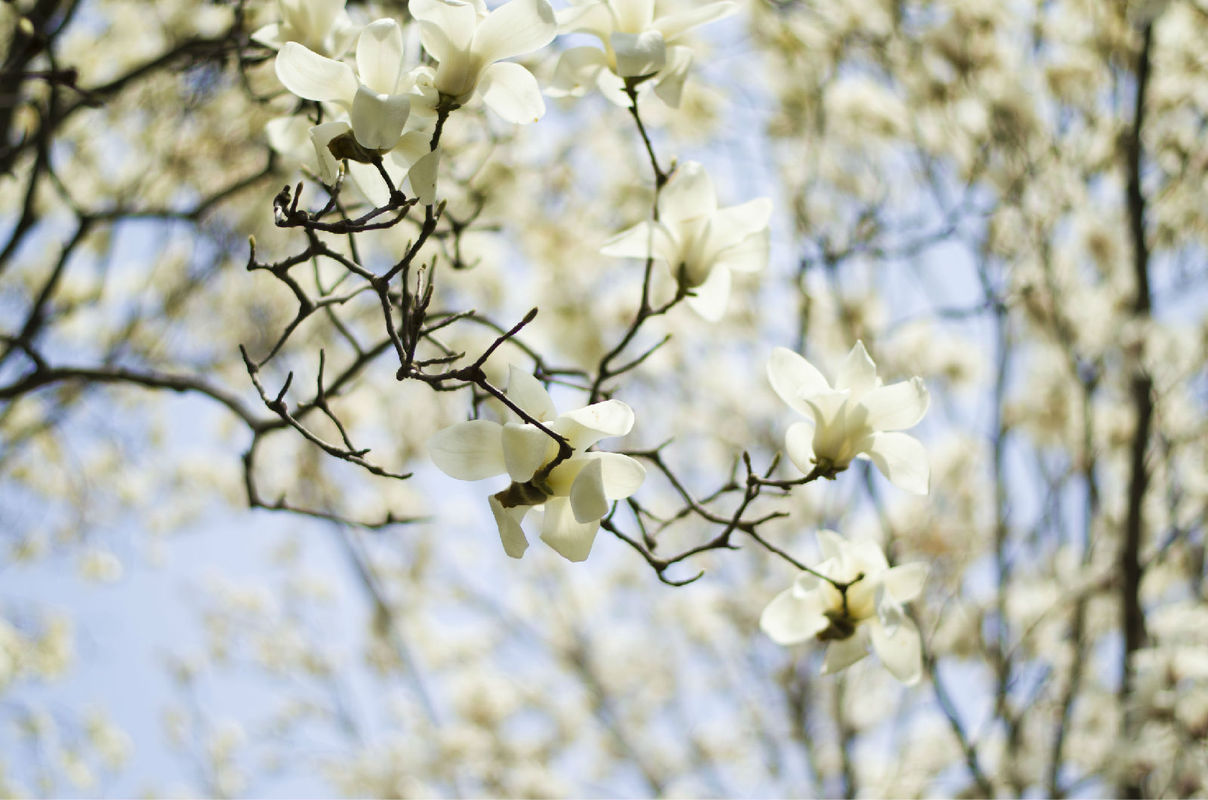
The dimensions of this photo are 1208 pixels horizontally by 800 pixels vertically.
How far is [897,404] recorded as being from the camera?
3.02 feet

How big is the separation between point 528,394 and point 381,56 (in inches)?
13.7

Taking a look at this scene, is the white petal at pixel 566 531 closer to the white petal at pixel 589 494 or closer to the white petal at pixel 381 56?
the white petal at pixel 589 494

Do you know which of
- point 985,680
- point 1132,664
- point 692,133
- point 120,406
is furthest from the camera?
point 120,406

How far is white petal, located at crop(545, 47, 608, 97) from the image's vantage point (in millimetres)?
1014

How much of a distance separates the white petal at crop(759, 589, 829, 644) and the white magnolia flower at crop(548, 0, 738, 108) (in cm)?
62

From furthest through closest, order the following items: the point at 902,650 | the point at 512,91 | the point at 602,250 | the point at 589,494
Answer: the point at 602,250 < the point at 902,650 < the point at 512,91 < the point at 589,494

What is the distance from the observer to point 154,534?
18.5ft

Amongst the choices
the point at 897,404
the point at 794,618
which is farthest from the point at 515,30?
the point at 794,618

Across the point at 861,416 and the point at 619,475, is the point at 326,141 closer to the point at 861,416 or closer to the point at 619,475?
the point at 619,475

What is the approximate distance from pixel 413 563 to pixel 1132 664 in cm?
433

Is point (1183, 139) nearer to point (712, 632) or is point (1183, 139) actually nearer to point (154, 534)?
point (712, 632)

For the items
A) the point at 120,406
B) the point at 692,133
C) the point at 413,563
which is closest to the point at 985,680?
the point at 692,133

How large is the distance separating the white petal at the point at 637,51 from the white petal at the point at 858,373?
1.26ft

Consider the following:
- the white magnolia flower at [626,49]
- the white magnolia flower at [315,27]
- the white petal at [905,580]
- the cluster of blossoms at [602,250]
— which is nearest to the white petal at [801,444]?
the cluster of blossoms at [602,250]
